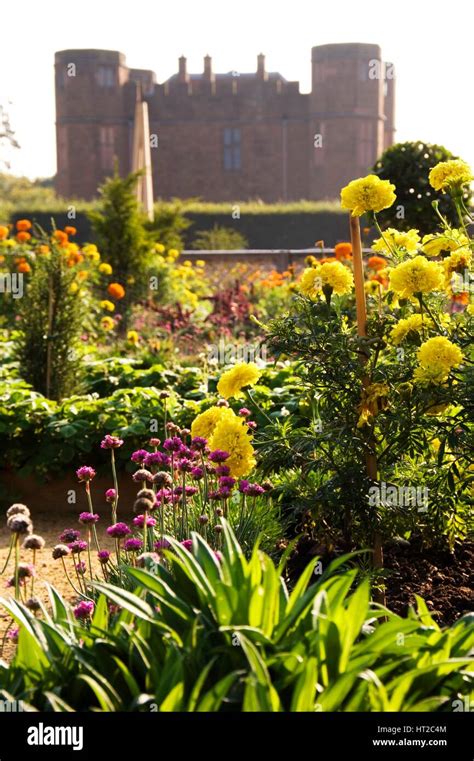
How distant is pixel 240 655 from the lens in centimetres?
189

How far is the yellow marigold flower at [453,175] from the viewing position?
3.17m

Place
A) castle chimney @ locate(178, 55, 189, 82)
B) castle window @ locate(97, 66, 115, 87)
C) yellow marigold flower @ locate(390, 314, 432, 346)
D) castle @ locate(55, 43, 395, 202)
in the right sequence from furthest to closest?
castle window @ locate(97, 66, 115, 87)
castle @ locate(55, 43, 395, 202)
castle chimney @ locate(178, 55, 189, 82)
yellow marigold flower @ locate(390, 314, 432, 346)

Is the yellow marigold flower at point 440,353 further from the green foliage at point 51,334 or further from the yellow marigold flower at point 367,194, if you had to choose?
the green foliage at point 51,334

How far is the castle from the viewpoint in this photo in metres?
38.0

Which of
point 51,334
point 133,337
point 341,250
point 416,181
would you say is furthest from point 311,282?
point 416,181

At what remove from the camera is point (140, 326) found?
373 inches

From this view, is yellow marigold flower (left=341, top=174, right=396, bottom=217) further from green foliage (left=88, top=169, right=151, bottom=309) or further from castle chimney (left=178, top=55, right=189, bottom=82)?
castle chimney (left=178, top=55, right=189, bottom=82)

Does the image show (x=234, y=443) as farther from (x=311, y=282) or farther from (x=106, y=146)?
(x=106, y=146)

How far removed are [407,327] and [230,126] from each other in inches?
1451

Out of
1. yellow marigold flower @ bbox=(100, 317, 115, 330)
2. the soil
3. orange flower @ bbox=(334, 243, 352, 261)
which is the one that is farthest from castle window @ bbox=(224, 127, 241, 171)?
the soil

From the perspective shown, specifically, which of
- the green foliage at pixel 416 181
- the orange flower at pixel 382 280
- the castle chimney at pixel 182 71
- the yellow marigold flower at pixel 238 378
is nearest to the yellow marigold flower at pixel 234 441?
the yellow marigold flower at pixel 238 378

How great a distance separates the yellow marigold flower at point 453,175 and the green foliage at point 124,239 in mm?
7928

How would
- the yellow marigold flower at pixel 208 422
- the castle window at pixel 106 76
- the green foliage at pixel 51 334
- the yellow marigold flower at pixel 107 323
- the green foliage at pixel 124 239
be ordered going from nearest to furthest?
the yellow marigold flower at pixel 208 422 → the green foliage at pixel 51 334 → the yellow marigold flower at pixel 107 323 → the green foliage at pixel 124 239 → the castle window at pixel 106 76

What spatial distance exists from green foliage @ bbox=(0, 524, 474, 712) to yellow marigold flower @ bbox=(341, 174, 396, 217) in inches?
56.2
